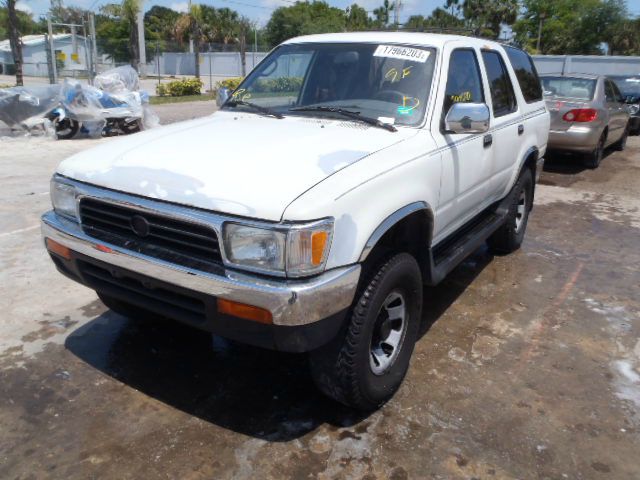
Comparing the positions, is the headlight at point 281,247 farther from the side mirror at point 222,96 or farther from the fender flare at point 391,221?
the side mirror at point 222,96

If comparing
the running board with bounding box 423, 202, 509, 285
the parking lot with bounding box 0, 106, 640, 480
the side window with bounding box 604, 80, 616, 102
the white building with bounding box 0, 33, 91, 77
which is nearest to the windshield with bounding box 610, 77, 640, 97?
the side window with bounding box 604, 80, 616, 102

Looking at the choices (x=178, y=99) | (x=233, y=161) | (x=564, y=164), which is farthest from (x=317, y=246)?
(x=178, y=99)

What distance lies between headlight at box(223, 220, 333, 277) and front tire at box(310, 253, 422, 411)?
443mm

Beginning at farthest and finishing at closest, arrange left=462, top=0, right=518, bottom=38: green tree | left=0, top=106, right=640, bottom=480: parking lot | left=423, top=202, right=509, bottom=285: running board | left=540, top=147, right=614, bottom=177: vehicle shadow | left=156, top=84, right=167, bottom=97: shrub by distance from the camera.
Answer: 1. left=462, top=0, right=518, bottom=38: green tree
2. left=156, top=84, right=167, bottom=97: shrub
3. left=540, top=147, right=614, bottom=177: vehicle shadow
4. left=423, top=202, right=509, bottom=285: running board
5. left=0, top=106, right=640, bottom=480: parking lot

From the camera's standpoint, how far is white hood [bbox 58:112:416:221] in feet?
7.87

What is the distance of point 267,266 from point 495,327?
7.53ft

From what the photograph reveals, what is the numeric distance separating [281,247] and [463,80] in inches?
90.5

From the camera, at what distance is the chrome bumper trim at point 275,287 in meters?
2.30

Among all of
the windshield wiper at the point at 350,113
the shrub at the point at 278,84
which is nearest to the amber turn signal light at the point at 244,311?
the windshield wiper at the point at 350,113

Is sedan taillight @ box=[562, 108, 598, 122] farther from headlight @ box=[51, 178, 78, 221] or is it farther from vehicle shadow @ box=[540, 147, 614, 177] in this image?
headlight @ box=[51, 178, 78, 221]

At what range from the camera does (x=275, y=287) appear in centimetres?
231

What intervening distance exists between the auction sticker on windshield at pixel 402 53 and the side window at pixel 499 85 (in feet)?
3.04

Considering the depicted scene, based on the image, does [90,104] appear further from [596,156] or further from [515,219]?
[596,156]

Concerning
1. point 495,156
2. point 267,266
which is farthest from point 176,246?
point 495,156
